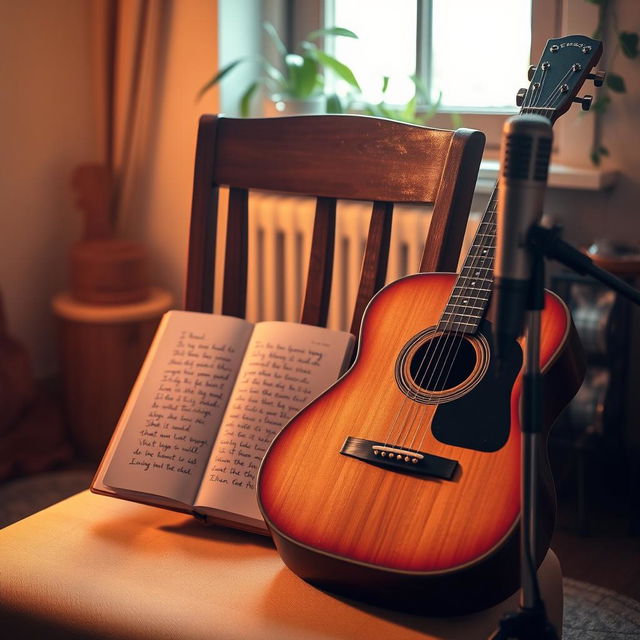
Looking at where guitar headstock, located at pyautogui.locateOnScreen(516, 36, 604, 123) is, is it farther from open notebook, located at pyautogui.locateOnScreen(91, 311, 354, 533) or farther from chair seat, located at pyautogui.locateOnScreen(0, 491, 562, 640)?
chair seat, located at pyautogui.locateOnScreen(0, 491, 562, 640)

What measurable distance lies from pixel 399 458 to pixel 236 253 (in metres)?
0.51

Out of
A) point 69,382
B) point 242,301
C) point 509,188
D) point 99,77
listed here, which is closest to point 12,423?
point 69,382

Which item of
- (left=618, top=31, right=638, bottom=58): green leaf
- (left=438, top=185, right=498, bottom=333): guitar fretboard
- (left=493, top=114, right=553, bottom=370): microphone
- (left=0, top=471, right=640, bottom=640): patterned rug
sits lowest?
(left=0, top=471, right=640, bottom=640): patterned rug

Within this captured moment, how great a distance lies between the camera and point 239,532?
114cm

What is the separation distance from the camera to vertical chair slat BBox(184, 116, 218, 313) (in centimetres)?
138

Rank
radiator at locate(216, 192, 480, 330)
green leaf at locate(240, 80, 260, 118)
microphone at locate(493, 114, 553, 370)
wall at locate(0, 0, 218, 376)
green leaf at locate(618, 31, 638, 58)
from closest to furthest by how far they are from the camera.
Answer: microphone at locate(493, 114, 553, 370)
green leaf at locate(618, 31, 638, 58)
radiator at locate(216, 192, 480, 330)
green leaf at locate(240, 80, 260, 118)
wall at locate(0, 0, 218, 376)

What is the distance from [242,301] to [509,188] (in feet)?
2.35

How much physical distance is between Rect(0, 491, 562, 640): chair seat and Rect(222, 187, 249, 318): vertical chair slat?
0.34m

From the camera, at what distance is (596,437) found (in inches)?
76.4

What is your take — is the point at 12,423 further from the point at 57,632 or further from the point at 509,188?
the point at 509,188

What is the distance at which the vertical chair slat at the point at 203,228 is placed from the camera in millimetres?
1378

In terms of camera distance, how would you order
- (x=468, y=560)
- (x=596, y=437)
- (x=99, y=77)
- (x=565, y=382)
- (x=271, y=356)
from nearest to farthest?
(x=468, y=560)
(x=565, y=382)
(x=271, y=356)
(x=596, y=437)
(x=99, y=77)

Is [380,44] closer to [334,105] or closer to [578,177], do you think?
[334,105]

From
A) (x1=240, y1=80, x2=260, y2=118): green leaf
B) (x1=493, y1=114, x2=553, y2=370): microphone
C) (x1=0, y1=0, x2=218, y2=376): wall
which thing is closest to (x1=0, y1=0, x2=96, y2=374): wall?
(x1=0, y1=0, x2=218, y2=376): wall
